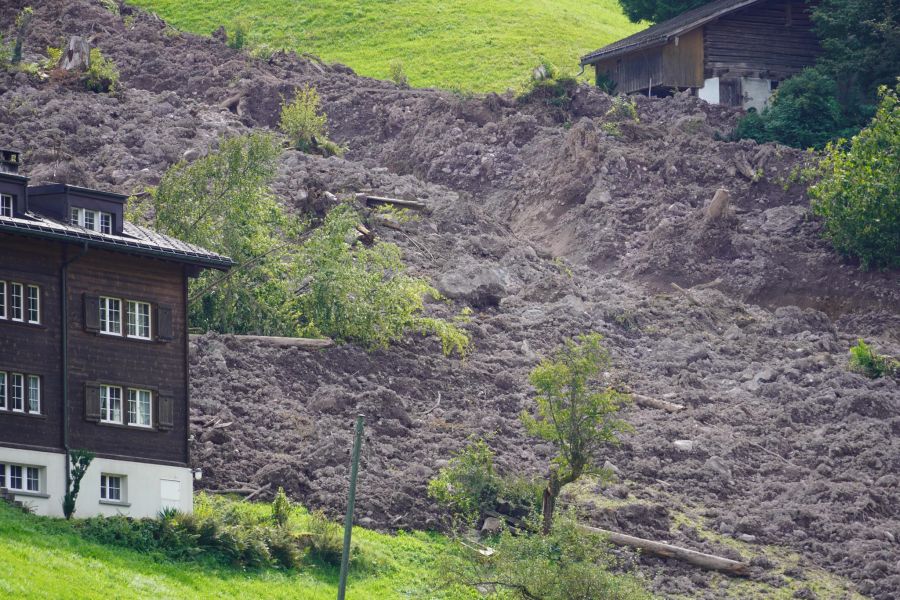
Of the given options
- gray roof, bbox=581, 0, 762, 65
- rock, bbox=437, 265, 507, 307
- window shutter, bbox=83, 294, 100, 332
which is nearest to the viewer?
window shutter, bbox=83, 294, 100, 332

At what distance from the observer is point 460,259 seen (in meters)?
66.4

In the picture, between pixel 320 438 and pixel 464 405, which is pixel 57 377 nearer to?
pixel 320 438

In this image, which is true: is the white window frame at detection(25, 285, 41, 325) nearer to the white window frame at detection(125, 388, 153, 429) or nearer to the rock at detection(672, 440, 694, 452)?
the white window frame at detection(125, 388, 153, 429)

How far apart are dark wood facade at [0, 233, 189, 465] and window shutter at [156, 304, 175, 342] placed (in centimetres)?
2

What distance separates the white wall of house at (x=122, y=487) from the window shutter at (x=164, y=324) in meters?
3.18

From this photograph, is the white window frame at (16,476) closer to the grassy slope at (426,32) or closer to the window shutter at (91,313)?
the window shutter at (91,313)

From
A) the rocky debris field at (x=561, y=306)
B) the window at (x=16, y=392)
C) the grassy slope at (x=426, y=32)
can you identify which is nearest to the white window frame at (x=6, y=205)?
the window at (x=16, y=392)

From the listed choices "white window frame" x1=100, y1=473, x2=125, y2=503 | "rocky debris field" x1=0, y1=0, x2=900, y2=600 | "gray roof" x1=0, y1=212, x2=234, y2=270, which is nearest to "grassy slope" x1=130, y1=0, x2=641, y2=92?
"rocky debris field" x1=0, y1=0, x2=900, y2=600

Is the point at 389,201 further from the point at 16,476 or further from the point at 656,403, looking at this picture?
the point at 16,476

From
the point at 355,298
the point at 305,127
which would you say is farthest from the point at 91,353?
the point at 305,127

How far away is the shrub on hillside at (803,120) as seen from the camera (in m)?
77.8

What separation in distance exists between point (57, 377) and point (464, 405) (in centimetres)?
1617

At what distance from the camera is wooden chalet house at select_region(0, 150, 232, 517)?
1657 inches

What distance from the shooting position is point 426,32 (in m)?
104
